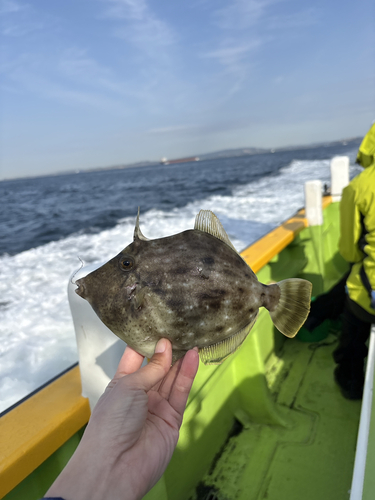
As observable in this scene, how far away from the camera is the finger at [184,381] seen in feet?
3.97

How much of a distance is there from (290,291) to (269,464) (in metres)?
2.07

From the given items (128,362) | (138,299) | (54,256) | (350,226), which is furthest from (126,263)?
(54,256)

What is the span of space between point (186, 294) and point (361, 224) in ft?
7.16

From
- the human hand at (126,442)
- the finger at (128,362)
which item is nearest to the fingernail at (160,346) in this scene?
the human hand at (126,442)

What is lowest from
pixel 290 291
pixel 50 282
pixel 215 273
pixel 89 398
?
pixel 50 282

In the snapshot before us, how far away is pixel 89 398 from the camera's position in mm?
1577

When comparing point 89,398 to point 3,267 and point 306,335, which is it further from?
point 3,267

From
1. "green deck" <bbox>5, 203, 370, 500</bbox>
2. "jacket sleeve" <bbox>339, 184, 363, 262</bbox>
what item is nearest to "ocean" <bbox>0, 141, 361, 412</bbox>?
"green deck" <bbox>5, 203, 370, 500</bbox>

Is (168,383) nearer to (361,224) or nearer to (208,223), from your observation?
(208,223)

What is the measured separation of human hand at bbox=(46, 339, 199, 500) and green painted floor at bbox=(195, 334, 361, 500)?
1.65 m

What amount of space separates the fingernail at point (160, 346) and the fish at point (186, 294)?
0.02 m

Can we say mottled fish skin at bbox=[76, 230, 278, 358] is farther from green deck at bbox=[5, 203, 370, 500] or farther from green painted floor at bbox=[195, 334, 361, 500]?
green painted floor at bbox=[195, 334, 361, 500]

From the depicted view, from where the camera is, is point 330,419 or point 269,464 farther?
point 330,419

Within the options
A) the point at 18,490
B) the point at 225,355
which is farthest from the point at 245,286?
the point at 18,490
